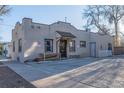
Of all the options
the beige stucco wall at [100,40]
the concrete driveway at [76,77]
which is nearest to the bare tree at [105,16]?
the beige stucco wall at [100,40]

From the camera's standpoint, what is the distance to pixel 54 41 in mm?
20719

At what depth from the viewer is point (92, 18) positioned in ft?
139

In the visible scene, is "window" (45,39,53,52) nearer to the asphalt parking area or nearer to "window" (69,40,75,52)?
"window" (69,40,75,52)

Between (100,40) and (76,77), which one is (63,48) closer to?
(100,40)

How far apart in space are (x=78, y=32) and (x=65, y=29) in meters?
2.28

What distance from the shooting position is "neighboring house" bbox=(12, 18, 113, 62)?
1873cm

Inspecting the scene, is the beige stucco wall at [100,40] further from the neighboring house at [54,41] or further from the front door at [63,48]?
the front door at [63,48]

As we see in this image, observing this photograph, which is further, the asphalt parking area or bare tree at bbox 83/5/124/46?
bare tree at bbox 83/5/124/46

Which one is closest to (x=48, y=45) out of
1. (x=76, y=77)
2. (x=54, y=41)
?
(x=54, y=41)

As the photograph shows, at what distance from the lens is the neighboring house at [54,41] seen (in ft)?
61.5

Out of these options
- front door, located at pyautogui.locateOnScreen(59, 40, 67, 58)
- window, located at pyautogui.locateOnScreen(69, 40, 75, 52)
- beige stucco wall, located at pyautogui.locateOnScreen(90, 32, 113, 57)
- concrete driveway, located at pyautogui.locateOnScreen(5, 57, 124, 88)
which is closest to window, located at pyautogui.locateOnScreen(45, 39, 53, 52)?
front door, located at pyautogui.locateOnScreen(59, 40, 67, 58)

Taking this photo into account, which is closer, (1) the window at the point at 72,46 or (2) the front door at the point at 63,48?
(2) the front door at the point at 63,48
